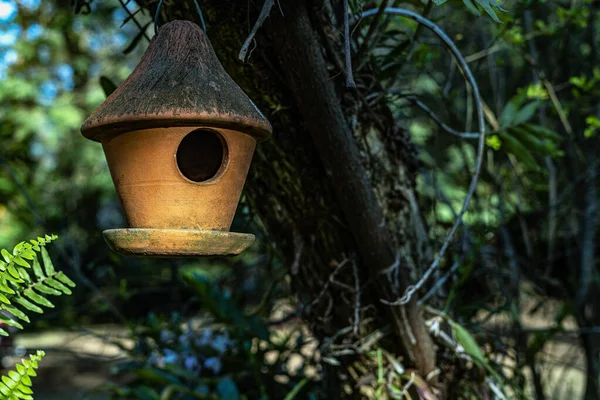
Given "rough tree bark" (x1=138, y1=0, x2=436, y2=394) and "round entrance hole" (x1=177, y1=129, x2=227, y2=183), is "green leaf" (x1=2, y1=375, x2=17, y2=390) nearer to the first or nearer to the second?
"round entrance hole" (x1=177, y1=129, x2=227, y2=183)

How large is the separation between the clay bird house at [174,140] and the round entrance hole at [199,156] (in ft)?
0.10

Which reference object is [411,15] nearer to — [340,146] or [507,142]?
[340,146]

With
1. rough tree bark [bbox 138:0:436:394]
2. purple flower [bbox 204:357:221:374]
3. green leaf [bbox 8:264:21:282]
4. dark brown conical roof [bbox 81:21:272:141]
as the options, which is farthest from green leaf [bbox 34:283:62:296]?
purple flower [bbox 204:357:221:374]

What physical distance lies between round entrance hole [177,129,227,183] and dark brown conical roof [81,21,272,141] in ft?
0.38

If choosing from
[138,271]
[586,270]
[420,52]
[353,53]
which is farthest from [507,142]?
[138,271]

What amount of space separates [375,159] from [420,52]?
0.66 meters

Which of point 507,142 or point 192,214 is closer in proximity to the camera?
point 192,214

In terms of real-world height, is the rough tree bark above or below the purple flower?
above

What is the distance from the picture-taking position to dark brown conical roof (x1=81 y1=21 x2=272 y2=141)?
1.17 m

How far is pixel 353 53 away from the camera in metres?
1.75

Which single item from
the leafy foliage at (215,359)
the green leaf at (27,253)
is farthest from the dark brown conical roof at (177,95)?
the leafy foliage at (215,359)

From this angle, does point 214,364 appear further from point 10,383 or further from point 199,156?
point 10,383

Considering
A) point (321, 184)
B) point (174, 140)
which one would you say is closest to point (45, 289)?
point (174, 140)

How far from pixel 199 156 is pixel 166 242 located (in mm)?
251
